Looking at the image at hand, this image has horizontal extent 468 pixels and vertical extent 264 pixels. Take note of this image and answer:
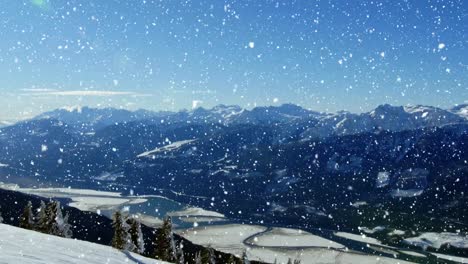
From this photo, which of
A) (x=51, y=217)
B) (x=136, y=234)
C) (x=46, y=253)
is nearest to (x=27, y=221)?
(x=51, y=217)

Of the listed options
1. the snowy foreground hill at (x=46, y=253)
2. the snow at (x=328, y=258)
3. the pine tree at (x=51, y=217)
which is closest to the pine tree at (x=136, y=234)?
the pine tree at (x=51, y=217)

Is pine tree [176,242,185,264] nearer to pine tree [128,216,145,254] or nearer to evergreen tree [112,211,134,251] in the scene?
pine tree [128,216,145,254]

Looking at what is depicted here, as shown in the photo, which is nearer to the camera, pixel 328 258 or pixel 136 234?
pixel 136 234

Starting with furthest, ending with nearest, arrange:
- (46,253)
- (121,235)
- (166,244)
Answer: (166,244) < (121,235) < (46,253)

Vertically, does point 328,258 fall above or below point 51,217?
below

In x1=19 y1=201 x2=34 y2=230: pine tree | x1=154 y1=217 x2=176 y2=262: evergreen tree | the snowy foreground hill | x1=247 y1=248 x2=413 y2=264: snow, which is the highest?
the snowy foreground hill

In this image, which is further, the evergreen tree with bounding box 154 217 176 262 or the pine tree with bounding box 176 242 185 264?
the pine tree with bounding box 176 242 185 264

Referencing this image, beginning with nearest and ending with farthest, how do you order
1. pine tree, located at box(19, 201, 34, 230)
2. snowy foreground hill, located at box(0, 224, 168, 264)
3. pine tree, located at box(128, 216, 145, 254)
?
snowy foreground hill, located at box(0, 224, 168, 264)
pine tree, located at box(128, 216, 145, 254)
pine tree, located at box(19, 201, 34, 230)

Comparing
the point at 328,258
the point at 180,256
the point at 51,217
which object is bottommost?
the point at 328,258

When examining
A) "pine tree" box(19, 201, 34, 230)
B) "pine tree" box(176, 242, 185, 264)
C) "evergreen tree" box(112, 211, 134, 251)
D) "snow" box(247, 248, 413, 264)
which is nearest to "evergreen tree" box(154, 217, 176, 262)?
"pine tree" box(176, 242, 185, 264)

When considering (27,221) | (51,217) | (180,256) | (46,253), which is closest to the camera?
(46,253)

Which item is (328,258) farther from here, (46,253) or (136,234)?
(46,253)

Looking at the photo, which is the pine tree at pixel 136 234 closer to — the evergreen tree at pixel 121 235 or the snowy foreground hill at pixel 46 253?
the evergreen tree at pixel 121 235
